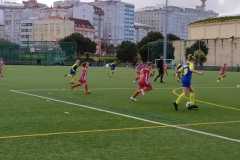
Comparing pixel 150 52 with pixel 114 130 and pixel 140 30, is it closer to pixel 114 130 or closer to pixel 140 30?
pixel 140 30

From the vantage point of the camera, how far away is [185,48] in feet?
354

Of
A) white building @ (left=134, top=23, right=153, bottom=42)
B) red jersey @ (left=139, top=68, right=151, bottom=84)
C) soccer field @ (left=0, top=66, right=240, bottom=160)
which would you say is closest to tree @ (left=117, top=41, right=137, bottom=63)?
white building @ (left=134, top=23, right=153, bottom=42)

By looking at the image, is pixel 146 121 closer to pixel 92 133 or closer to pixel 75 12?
pixel 92 133

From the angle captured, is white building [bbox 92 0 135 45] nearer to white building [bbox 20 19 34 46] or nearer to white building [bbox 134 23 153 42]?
white building [bbox 134 23 153 42]

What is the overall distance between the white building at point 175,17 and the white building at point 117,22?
7.74 m

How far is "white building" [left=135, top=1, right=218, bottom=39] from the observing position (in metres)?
172

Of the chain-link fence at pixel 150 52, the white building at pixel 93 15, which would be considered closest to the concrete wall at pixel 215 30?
the chain-link fence at pixel 150 52

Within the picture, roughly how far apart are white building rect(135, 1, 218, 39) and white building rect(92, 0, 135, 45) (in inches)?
305

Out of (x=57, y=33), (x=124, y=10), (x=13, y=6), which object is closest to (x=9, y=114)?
(x=57, y=33)

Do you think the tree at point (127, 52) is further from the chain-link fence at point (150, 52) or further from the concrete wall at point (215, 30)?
the concrete wall at point (215, 30)

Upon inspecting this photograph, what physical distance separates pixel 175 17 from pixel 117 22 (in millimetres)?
18663

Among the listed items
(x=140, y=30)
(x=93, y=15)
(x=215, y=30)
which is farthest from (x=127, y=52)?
(x=140, y=30)

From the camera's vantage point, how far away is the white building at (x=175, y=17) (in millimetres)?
172125

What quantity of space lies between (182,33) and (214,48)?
243 feet
